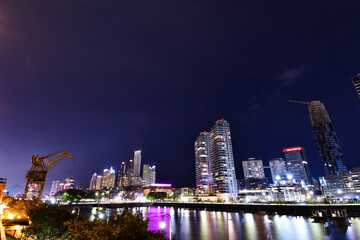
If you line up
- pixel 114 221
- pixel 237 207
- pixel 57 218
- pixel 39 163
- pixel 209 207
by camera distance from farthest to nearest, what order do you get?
pixel 209 207
pixel 237 207
pixel 39 163
pixel 57 218
pixel 114 221

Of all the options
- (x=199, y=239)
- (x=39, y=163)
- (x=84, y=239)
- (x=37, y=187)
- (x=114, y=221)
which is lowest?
(x=199, y=239)

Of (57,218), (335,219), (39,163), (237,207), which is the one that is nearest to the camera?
(57,218)

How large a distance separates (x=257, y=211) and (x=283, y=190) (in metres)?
74.3

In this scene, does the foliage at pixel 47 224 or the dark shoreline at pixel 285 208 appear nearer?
the foliage at pixel 47 224

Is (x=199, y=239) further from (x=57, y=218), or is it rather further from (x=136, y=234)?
(x=136, y=234)

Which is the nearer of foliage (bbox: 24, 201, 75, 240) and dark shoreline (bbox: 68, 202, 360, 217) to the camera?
foliage (bbox: 24, 201, 75, 240)

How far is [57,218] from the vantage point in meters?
32.2

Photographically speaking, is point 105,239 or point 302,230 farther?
point 302,230

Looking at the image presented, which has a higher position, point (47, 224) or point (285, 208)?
point (47, 224)

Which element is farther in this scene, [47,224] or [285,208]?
[285,208]

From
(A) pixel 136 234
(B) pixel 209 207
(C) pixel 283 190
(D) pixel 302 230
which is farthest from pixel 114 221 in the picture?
(C) pixel 283 190

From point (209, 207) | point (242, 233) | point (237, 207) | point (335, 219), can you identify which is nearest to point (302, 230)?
point (242, 233)

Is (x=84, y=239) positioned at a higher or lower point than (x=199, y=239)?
higher

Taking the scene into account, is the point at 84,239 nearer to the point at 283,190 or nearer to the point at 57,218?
Result: the point at 57,218
